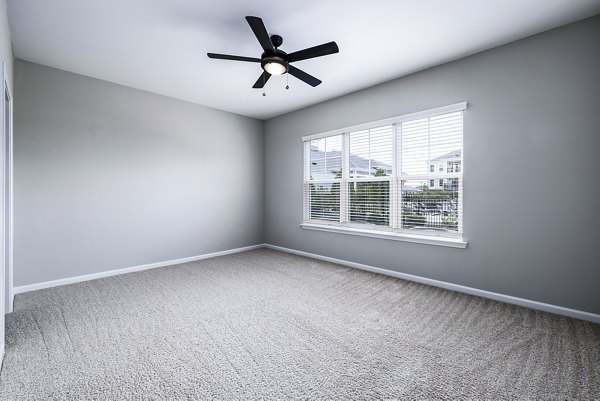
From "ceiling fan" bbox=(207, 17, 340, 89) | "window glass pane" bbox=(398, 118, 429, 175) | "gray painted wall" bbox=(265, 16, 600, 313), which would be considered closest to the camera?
"ceiling fan" bbox=(207, 17, 340, 89)

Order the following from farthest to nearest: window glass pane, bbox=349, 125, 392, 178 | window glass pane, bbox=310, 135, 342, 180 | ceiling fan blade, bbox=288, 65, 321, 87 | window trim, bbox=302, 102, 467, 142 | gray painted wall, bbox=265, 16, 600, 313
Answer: window glass pane, bbox=310, 135, 342, 180 → window glass pane, bbox=349, 125, 392, 178 → window trim, bbox=302, 102, 467, 142 → ceiling fan blade, bbox=288, 65, 321, 87 → gray painted wall, bbox=265, 16, 600, 313

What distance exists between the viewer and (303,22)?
251cm

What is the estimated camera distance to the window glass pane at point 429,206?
333 centimetres

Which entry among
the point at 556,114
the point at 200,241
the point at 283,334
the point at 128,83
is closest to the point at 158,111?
the point at 128,83

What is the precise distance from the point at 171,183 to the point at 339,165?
109 inches

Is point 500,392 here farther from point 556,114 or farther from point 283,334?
point 556,114

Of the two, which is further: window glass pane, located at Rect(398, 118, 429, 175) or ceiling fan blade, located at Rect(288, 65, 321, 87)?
window glass pane, located at Rect(398, 118, 429, 175)

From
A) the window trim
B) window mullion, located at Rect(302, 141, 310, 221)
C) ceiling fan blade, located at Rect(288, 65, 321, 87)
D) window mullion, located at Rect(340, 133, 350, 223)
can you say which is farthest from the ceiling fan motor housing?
window mullion, located at Rect(302, 141, 310, 221)

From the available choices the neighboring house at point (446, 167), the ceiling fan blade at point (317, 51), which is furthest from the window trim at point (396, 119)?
the ceiling fan blade at point (317, 51)

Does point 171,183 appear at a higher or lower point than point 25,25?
lower

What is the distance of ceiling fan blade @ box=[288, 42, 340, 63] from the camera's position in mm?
2301

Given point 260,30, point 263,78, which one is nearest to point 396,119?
point 263,78

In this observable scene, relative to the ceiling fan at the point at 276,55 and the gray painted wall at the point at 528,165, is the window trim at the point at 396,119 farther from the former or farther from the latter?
the ceiling fan at the point at 276,55

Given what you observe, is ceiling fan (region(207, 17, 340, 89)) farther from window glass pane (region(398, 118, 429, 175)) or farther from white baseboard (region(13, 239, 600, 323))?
white baseboard (region(13, 239, 600, 323))
